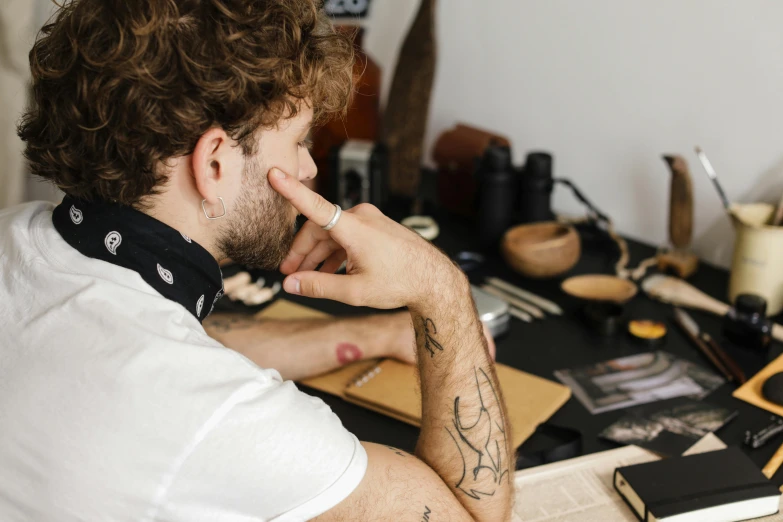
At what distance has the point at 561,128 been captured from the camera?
1906 mm

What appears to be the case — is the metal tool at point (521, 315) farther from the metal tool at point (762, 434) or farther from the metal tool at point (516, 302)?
the metal tool at point (762, 434)

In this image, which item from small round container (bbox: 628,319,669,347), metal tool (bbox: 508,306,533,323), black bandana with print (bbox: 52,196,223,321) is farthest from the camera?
metal tool (bbox: 508,306,533,323)

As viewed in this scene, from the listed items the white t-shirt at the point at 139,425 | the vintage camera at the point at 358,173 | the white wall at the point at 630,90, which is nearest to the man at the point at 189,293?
the white t-shirt at the point at 139,425

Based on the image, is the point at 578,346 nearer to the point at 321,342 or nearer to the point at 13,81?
the point at 321,342

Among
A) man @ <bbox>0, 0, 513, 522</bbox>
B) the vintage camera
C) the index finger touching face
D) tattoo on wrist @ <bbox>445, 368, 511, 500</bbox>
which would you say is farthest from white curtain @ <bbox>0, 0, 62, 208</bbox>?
tattoo on wrist @ <bbox>445, 368, 511, 500</bbox>

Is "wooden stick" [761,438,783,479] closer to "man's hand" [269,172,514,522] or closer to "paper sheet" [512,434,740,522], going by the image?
"paper sheet" [512,434,740,522]

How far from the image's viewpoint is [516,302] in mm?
1507

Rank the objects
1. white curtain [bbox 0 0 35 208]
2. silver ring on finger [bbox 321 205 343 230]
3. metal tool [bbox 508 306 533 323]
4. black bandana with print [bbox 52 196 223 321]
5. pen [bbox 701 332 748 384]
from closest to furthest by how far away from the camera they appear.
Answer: black bandana with print [bbox 52 196 223 321]
silver ring on finger [bbox 321 205 343 230]
pen [bbox 701 332 748 384]
metal tool [bbox 508 306 533 323]
white curtain [bbox 0 0 35 208]

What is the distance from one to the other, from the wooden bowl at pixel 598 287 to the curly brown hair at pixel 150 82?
784 millimetres

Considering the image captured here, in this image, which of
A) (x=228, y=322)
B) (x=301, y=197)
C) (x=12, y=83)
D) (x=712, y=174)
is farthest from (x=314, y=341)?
(x=12, y=83)

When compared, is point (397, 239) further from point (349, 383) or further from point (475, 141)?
point (475, 141)

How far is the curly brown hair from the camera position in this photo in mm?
802

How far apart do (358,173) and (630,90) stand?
25.1 inches

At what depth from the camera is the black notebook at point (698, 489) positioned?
94 cm
